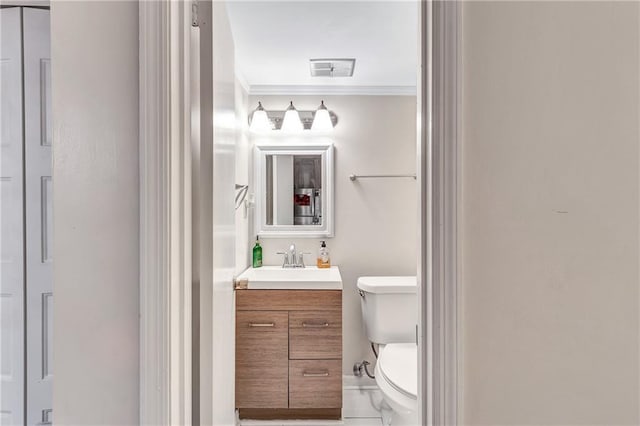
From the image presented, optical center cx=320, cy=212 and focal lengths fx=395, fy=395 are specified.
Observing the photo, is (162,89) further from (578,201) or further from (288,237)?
(288,237)

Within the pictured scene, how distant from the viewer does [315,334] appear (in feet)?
7.34

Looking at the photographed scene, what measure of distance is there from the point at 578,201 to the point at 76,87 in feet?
3.64

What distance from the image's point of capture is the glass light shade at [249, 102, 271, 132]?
8.48 feet

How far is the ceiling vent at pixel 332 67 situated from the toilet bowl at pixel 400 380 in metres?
1.56

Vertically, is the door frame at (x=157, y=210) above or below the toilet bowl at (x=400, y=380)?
above

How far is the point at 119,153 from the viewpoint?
0.83 metres

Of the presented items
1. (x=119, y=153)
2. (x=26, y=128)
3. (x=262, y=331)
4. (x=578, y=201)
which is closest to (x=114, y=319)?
(x=119, y=153)

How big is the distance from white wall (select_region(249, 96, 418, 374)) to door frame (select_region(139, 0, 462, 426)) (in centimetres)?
176

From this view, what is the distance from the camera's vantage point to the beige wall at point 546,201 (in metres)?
0.86

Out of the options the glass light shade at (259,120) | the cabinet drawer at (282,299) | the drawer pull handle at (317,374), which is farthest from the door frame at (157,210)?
the glass light shade at (259,120)

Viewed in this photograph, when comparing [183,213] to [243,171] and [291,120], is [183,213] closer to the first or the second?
[243,171]

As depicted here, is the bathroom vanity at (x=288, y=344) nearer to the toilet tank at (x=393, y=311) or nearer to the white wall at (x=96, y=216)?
the toilet tank at (x=393, y=311)

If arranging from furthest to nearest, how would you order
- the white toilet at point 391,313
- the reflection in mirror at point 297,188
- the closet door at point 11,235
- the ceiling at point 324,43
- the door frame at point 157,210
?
1. the reflection in mirror at point 297,188
2. the white toilet at point 391,313
3. the ceiling at point 324,43
4. the closet door at point 11,235
5. the door frame at point 157,210

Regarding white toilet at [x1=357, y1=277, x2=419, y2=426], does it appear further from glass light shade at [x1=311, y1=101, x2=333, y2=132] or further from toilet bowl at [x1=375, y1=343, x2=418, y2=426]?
glass light shade at [x1=311, y1=101, x2=333, y2=132]
